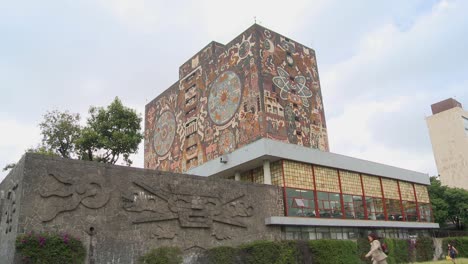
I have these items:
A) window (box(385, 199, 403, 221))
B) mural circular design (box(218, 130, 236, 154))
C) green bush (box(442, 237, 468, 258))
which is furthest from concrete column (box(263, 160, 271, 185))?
green bush (box(442, 237, 468, 258))

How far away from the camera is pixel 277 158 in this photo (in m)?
24.4

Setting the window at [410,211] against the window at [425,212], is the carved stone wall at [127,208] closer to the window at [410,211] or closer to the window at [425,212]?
the window at [410,211]

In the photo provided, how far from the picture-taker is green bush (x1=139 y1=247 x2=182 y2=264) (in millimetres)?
17172

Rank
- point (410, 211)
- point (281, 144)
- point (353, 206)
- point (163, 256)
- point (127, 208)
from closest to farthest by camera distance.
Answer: point (163, 256) → point (127, 208) → point (281, 144) → point (353, 206) → point (410, 211)

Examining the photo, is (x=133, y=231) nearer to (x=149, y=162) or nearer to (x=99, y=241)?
(x=99, y=241)

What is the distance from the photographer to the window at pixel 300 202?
945 inches

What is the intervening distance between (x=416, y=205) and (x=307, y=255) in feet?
57.9

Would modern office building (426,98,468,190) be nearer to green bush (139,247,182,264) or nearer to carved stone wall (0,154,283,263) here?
carved stone wall (0,154,283,263)

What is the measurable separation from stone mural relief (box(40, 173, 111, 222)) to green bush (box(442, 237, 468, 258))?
26.8m

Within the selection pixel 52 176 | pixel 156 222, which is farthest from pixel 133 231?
pixel 52 176

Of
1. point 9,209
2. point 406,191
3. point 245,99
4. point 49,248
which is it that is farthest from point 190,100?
point 49,248

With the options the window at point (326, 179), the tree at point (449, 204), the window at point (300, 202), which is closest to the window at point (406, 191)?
the window at point (326, 179)

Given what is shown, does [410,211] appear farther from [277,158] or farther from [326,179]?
[277,158]

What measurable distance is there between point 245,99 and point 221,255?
15286 millimetres
